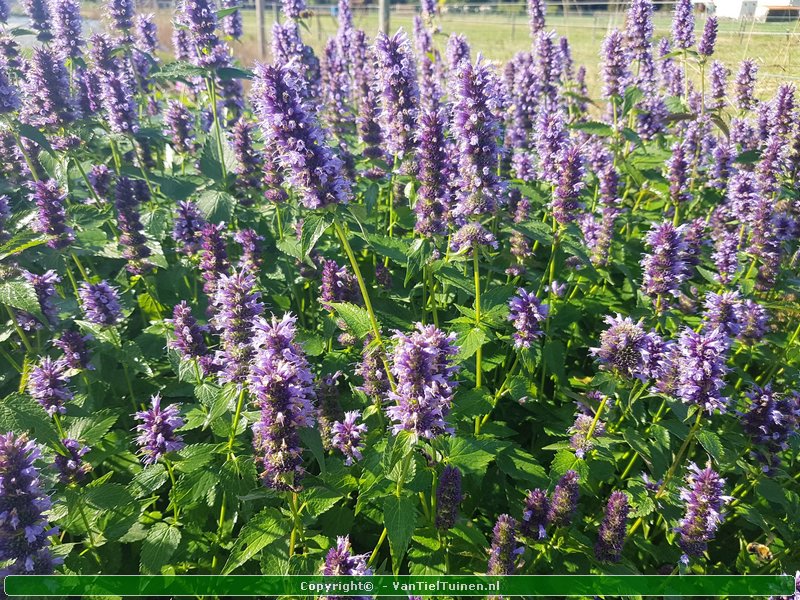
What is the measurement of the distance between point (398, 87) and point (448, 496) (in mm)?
3570

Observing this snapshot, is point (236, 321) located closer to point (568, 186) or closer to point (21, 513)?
point (21, 513)

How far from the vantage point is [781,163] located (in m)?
5.80

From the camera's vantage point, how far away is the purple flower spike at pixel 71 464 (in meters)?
3.66

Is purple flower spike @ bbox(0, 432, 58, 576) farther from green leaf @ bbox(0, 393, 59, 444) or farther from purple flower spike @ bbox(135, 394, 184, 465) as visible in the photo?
purple flower spike @ bbox(135, 394, 184, 465)

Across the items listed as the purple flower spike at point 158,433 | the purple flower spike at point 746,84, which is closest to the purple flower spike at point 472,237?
the purple flower spike at point 158,433

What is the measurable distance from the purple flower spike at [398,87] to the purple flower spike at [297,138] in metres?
1.62

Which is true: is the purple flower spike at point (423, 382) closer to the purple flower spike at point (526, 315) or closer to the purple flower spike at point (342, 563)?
the purple flower spike at point (342, 563)

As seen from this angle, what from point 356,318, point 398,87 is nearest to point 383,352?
point 356,318

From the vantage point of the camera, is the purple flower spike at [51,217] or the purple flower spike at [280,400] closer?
the purple flower spike at [280,400]

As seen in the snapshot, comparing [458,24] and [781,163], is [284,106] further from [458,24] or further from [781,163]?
[458,24]

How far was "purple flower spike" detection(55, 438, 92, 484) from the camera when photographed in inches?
144

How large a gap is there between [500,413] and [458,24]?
43183 millimetres

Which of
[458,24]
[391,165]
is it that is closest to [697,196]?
[391,165]

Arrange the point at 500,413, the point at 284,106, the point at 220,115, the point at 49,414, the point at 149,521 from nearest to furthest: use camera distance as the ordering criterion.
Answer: the point at 284,106 → the point at 49,414 → the point at 149,521 → the point at 500,413 → the point at 220,115
